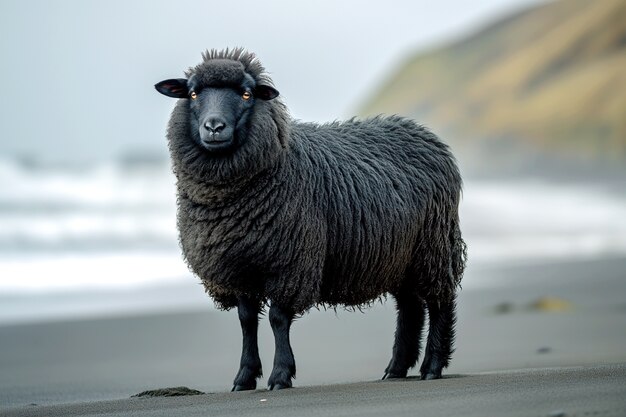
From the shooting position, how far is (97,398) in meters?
8.68

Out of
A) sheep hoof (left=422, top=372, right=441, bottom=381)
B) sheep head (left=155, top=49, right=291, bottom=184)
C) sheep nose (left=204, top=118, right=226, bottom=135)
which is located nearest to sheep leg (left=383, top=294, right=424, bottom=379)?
sheep hoof (left=422, top=372, right=441, bottom=381)

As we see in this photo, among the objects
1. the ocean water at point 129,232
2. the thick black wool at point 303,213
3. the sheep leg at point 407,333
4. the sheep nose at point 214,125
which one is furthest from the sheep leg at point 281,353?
the ocean water at point 129,232

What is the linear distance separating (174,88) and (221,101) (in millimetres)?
469

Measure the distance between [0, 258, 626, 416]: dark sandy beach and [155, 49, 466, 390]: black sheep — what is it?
0.62 meters

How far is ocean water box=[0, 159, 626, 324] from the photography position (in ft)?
55.0

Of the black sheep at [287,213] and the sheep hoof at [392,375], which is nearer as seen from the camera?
the black sheep at [287,213]

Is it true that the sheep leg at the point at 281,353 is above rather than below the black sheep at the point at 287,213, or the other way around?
below

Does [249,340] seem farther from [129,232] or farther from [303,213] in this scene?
[129,232]

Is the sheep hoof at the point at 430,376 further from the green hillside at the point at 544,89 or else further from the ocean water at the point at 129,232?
the green hillside at the point at 544,89

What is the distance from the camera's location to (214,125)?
318 inches

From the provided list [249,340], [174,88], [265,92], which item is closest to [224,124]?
[265,92]

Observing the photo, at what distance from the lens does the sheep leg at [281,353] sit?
26.6ft

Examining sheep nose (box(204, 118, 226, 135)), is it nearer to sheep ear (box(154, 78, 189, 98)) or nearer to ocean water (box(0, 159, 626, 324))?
sheep ear (box(154, 78, 189, 98))

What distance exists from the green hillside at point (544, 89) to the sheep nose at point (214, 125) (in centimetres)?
2639
